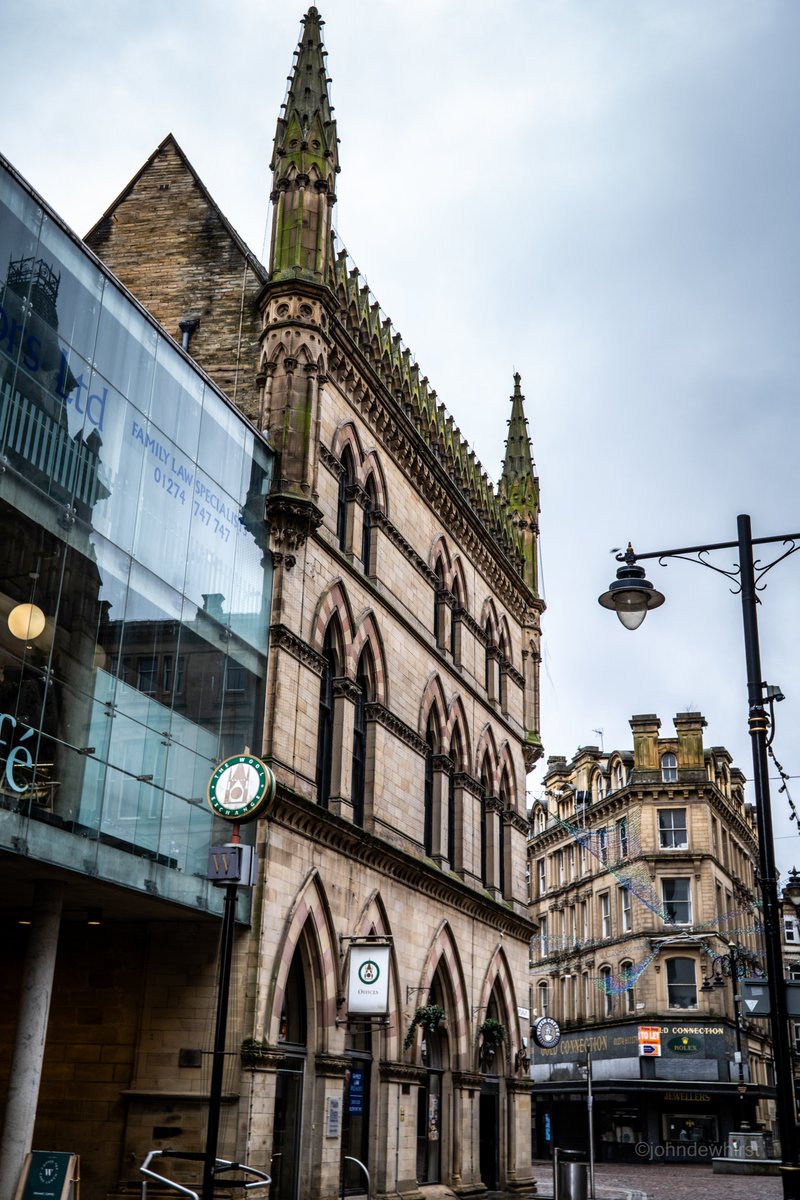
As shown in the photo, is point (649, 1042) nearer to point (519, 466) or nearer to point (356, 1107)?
point (519, 466)

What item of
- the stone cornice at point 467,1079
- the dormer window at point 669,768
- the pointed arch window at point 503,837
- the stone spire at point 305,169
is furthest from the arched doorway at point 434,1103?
the dormer window at point 669,768

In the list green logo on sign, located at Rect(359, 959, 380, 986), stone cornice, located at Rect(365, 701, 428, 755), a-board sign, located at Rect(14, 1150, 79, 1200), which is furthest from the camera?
stone cornice, located at Rect(365, 701, 428, 755)

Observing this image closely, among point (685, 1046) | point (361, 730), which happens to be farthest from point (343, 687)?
point (685, 1046)

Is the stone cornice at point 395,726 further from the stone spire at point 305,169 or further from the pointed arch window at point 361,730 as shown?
the stone spire at point 305,169

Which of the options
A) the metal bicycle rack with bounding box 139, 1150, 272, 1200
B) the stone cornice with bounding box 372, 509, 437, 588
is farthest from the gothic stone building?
the metal bicycle rack with bounding box 139, 1150, 272, 1200

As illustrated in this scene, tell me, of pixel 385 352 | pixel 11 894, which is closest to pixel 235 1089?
pixel 11 894

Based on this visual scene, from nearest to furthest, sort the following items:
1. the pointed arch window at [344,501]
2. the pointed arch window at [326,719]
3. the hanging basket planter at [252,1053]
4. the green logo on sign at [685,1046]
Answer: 1. the hanging basket planter at [252,1053]
2. the pointed arch window at [326,719]
3. the pointed arch window at [344,501]
4. the green logo on sign at [685,1046]

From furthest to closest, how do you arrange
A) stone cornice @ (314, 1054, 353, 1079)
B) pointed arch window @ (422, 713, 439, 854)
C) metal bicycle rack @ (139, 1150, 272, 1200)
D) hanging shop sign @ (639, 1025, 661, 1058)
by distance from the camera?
hanging shop sign @ (639, 1025, 661, 1058) → pointed arch window @ (422, 713, 439, 854) → stone cornice @ (314, 1054, 353, 1079) → metal bicycle rack @ (139, 1150, 272, 1200)

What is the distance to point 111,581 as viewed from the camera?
18.2 m

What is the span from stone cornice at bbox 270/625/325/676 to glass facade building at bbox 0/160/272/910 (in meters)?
0.35

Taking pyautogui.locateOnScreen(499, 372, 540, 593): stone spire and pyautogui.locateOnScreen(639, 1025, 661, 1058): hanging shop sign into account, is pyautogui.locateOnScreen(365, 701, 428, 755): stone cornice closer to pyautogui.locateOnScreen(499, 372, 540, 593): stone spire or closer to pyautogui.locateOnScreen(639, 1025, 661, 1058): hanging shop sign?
pyautogui.locateOnScreen(499, 372, 540, 593): stone spire

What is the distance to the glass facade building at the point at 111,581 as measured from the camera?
16.3 m

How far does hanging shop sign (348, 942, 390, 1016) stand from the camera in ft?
73.8

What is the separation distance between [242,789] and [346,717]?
816 cm
